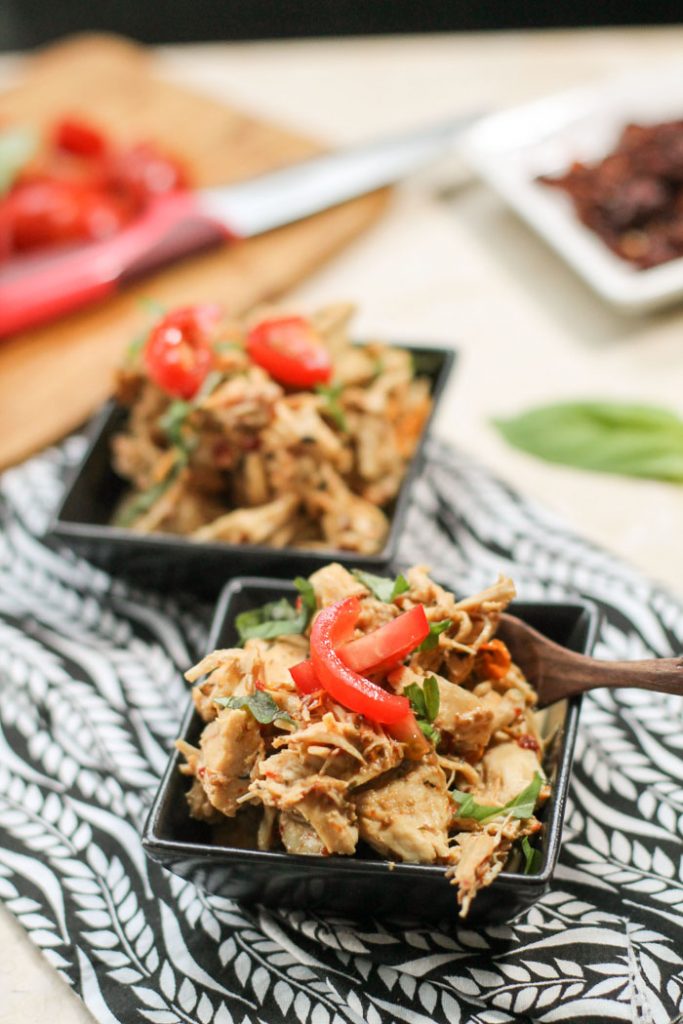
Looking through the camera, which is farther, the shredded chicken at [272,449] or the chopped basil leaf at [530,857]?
the shredded chicken at [272,449]

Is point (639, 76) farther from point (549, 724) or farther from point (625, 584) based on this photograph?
point (549, 724)

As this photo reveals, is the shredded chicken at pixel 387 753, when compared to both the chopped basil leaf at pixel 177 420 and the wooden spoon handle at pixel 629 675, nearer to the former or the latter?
the wooden spoon handle at pixel 629 675

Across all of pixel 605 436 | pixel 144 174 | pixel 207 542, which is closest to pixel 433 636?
pixel 207 542

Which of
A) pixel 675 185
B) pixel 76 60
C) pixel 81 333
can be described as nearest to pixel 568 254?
pixel 675 185

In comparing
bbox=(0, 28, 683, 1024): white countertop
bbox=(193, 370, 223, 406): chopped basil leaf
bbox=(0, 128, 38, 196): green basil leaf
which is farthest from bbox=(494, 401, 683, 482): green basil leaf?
bbox=(0, 128, 38, 196): green basil leaf

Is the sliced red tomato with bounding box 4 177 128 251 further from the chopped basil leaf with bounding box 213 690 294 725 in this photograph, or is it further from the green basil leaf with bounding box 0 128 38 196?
the chopped basil leaf with bounding box 213 690 294 725

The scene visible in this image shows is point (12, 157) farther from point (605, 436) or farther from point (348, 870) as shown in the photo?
point (348, 870)

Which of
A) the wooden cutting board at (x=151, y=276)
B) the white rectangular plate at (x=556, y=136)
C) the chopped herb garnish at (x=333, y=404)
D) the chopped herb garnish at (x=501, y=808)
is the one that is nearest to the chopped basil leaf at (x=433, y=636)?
the chopped herb garnish at (x=501, y=808)

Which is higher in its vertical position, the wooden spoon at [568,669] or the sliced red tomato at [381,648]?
the sliced red tomato at [381,648]
